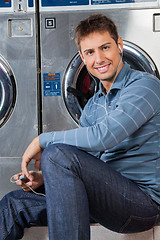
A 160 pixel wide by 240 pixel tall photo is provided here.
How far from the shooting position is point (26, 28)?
6.05 feet

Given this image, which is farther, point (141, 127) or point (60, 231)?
point (141, 127)

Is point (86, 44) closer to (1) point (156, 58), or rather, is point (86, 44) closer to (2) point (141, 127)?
(2) point (141, 127)

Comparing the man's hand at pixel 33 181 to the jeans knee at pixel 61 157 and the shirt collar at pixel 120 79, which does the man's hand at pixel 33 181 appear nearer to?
the jeans knee at pixel 61 157

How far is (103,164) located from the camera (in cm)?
102

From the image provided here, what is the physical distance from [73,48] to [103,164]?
3.13 feet

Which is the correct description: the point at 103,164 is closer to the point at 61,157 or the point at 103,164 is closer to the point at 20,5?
the point at 61,157

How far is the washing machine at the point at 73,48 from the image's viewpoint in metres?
1.78

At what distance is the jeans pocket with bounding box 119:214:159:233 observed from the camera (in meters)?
1.05

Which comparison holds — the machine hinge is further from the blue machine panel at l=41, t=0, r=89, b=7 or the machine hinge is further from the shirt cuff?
the shirt cuff

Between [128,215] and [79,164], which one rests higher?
[79,164]

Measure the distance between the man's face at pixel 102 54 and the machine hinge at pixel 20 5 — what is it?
747mm

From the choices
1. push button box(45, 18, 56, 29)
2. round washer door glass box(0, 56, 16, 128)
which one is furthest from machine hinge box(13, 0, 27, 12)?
round washer door glass box(0, 56, 16, 128)

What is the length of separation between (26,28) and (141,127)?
40.1 inches

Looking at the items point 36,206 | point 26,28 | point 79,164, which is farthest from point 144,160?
point 26,28
